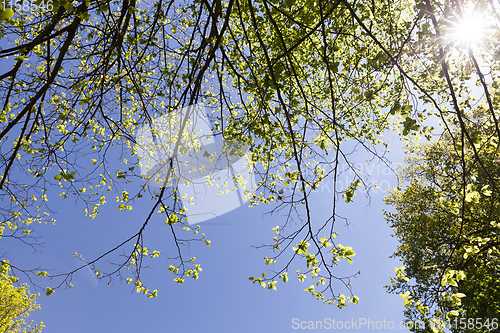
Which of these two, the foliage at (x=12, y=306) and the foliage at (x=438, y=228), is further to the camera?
the foliage at (x=12, y=306)

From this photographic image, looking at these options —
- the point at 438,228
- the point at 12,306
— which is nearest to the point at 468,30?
the point at 438,228

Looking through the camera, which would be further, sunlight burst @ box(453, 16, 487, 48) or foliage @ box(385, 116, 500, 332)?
foliage @ box(385, 116, 500, 332)

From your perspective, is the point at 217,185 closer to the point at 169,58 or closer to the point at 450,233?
the point at 169,58

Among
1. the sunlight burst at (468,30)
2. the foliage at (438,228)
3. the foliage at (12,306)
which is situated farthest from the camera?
the foliage at (12,306)

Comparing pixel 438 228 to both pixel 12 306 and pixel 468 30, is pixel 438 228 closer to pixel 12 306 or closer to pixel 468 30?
pixel 468 30

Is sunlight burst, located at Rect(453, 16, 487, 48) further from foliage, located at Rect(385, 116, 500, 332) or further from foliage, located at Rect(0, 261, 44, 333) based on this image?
foliage, located at Rect(0, 261, 44, 333)

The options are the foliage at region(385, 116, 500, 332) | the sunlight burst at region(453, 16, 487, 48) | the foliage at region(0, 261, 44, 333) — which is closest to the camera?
the sunlight burst at region(453, 16, 487, 48)

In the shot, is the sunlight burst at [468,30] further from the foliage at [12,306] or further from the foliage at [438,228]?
the foliage at [12,306]

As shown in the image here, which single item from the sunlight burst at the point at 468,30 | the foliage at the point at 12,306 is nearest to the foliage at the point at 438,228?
the sunlight burst at the point at 468,30

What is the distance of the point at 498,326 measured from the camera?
8.23 m

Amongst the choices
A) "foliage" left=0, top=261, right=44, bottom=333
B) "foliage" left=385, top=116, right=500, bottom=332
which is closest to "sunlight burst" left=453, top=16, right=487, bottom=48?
"foliage" left=385, top=116, right=500, bottom=332

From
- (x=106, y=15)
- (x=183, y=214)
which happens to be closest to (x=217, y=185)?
(x=183, y=214)

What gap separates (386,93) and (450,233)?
282 inches

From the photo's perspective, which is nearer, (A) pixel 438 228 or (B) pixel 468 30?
(B) pixel 468 30
